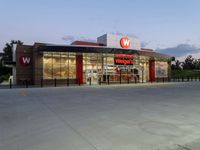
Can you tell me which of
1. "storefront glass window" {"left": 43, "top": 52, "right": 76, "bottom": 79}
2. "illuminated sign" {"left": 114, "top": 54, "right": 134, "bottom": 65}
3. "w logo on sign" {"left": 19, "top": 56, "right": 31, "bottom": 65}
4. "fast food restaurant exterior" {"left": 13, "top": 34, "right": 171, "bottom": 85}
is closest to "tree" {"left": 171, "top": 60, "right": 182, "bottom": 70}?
"fast food restaurant exterior" {"left": 13, "top": 34, "right": 171, "bottom": 85}

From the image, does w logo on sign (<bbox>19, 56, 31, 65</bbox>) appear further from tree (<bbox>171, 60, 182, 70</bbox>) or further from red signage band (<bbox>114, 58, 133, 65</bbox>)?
tree (<bbox>171, 60, 182, 70</bbox>)

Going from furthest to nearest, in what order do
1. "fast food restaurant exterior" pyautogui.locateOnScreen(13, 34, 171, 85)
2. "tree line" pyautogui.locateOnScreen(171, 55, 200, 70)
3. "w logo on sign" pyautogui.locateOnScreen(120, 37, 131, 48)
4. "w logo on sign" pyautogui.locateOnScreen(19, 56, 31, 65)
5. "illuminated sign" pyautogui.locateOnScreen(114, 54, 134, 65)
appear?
"tree line" pyautogui.locateOnScreen(171, 55, 200, 70) → "w logo on sign" pyautogui.locateOnScreen(120, 37, 131, 48) → "illuminated sign" pyautogui.locateOnScreen(114, 54, 134, 65) → "w logo on sign" pyautogui.locateOnScreen(19, 56, 31, 65) → "fast food restaurant exterior" pyautogui.locateOnScreen(13, 34, 171, 85)

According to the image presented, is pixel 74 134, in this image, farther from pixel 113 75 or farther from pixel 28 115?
pixel 113 75

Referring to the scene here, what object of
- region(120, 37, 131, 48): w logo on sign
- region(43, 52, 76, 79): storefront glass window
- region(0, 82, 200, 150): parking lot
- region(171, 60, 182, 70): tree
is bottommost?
region(0, 82, 200, 150): parking lot

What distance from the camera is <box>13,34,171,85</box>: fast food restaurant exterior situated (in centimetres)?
2834

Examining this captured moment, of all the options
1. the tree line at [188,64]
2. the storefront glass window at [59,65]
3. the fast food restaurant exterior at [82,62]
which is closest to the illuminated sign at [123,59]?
the fast food restaurant exterior at [82,62]

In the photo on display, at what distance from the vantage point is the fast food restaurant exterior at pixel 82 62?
28.3m

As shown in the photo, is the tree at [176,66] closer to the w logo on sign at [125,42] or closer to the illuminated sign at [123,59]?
the w logo on sign at [125,42]

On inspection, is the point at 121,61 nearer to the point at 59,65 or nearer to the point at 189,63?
the point at 59,65

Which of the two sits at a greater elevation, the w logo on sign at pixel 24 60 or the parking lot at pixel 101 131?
the w logo on sign at pixel 24 60

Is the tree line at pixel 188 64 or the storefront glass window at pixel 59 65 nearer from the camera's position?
the storefront glass window at pixel 59 65

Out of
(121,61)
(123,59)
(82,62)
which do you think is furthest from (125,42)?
(82,62)

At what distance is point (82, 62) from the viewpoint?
3155cm

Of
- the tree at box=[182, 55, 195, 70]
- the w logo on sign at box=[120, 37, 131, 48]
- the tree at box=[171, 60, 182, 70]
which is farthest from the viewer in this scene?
the tree at box=[182, 55, 195, 70]
